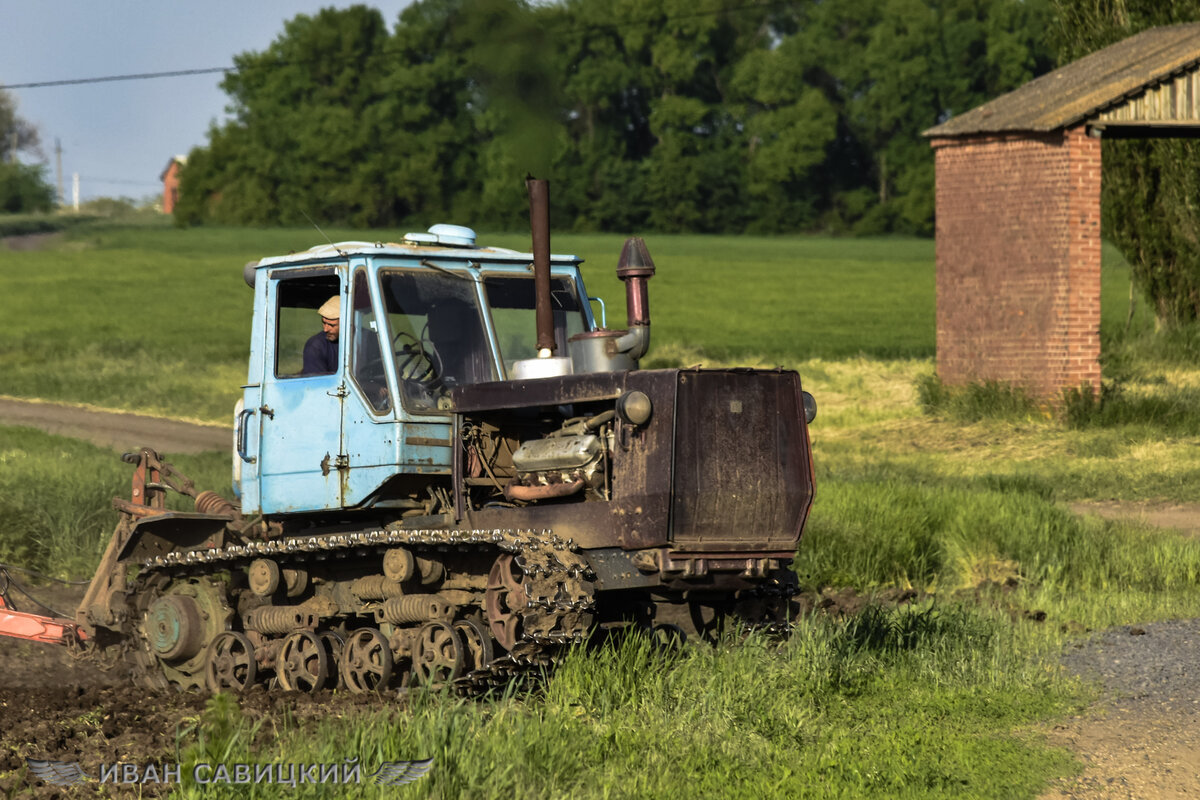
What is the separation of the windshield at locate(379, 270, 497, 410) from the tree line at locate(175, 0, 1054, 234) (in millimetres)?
51456

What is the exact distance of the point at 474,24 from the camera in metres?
10.2

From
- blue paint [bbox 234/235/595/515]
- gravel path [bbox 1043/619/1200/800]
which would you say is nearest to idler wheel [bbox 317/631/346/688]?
blue paint [bbox 234/235/595/515]

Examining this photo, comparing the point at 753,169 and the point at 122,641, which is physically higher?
the point at 753,169

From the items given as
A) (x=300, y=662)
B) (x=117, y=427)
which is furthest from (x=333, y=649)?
(x=117, y=427)

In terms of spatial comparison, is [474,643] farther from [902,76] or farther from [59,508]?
[902,76]

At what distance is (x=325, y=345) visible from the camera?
9.56 metres

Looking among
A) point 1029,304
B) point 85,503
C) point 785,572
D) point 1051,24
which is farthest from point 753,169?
point 785,572

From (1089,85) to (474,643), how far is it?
16.6 m

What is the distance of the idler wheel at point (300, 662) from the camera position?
9242mm

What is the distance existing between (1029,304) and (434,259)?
14456 mm

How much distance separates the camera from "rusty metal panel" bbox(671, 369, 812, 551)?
8.33 metres

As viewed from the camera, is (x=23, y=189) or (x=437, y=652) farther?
(x=23, y=189)

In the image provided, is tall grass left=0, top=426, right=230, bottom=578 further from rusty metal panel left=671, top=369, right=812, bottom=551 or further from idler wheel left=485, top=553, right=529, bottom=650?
rusty metal panel left=671, top=369, right=812, bottom=551

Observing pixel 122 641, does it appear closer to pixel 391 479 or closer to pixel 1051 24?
pixel 391 479
